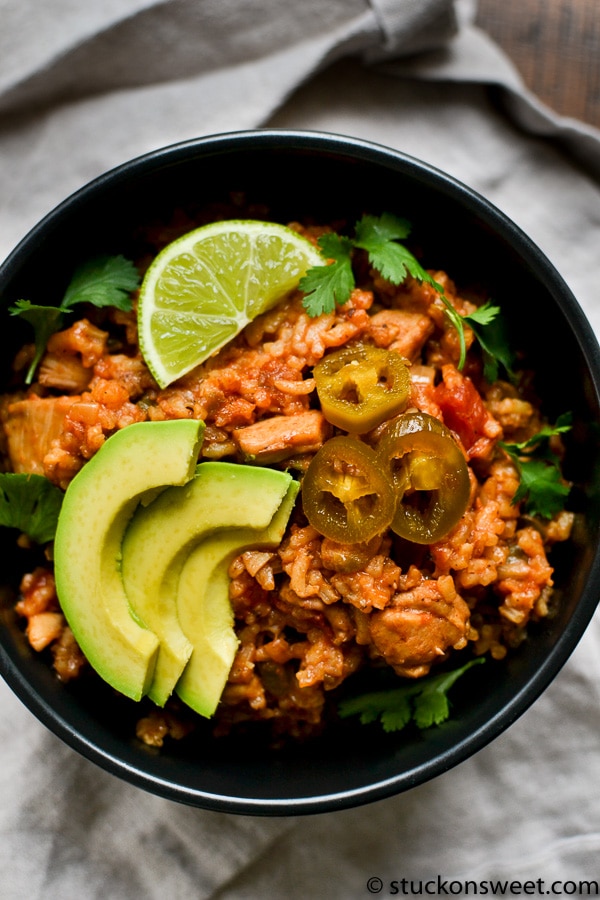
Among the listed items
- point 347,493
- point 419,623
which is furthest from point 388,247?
point 419,623

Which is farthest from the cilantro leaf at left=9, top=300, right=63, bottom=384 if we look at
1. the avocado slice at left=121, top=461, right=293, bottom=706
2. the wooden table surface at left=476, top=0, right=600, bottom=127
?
the wooden table surface at left=476, top=0, right=600, bottom=127

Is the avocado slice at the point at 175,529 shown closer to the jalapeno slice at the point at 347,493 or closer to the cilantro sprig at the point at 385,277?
the jalapeno slice at the point at 347,493

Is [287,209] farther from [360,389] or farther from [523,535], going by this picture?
[523,535]

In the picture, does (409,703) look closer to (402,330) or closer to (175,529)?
(175,529)

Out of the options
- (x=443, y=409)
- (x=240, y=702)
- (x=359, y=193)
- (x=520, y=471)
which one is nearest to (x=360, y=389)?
(x=443, y=409)

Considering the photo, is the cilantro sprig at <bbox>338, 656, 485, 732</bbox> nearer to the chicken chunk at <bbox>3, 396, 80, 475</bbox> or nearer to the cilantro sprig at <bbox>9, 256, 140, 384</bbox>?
the chicken chunk at <bbox>3, 396, 80, 475</bbox>

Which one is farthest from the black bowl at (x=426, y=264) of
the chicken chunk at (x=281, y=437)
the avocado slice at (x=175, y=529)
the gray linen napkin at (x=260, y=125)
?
the chicken chunk at (x=281, y=437)
